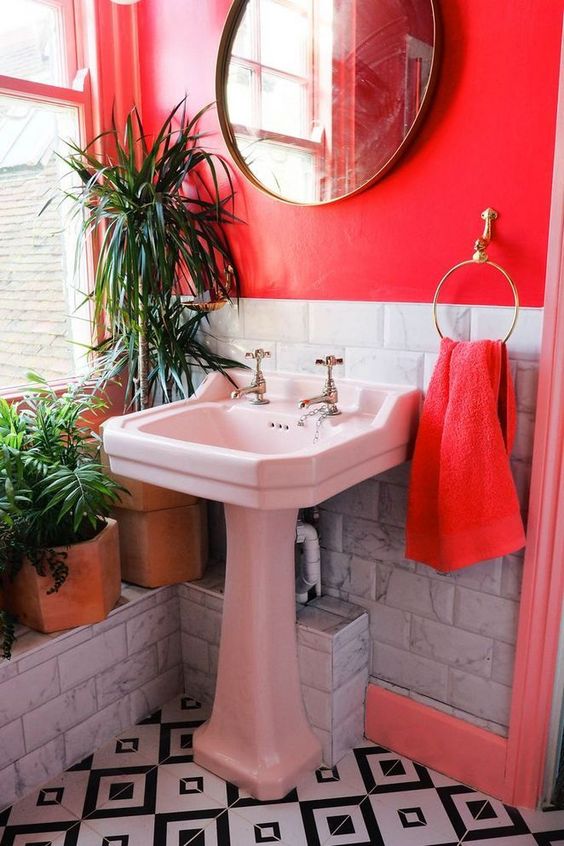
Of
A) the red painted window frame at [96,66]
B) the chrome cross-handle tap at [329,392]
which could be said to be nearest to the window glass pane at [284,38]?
the red painted window frame at [96,66]

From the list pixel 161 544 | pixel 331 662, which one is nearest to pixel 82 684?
pixel 161 544

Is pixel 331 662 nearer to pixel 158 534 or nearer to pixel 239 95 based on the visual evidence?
pixel 158 534

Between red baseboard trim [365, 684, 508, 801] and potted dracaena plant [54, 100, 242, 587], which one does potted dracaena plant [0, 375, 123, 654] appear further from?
red baseboard trim [365, 684, 508, 801]

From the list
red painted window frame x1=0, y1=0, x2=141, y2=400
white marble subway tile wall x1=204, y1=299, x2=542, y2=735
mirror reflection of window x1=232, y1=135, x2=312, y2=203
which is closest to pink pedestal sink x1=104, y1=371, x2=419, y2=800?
white marble subway tile wall x1=204, y1=299, x2=542, y2=735

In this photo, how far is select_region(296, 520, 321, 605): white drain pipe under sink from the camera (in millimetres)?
1946

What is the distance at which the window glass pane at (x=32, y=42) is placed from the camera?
80.4 inches

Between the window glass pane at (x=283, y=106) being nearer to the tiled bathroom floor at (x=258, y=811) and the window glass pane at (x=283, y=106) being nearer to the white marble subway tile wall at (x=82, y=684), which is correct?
the white marble subway tile wall at (x=82, y=684)

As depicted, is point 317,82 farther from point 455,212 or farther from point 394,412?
point 394,412

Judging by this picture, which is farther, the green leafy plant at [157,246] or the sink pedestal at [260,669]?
the green leafy plant at [157,246]

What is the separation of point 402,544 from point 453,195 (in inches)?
35.2

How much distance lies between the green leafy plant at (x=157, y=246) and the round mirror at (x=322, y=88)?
159 millimetres

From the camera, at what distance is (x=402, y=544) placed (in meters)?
1.91

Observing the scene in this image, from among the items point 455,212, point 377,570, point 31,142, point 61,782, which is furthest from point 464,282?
point 61,782

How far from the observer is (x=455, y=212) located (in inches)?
65.7
